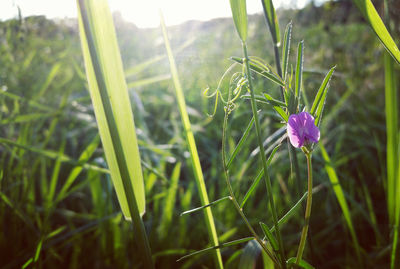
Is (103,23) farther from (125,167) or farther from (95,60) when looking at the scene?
(125,167)

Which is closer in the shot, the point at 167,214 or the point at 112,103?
the point at 112,103

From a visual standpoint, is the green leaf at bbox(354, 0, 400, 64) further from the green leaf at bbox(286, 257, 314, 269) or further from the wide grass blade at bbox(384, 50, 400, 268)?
the green leaf at bbox(286, 257, 314, 269)

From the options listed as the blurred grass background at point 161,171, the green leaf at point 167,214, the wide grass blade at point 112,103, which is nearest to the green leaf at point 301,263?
the blurred grass background at point 161,171

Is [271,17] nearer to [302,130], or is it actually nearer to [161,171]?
[302,130]

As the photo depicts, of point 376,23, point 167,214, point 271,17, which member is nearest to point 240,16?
point 271,17

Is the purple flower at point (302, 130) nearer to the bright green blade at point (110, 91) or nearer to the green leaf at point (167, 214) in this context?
the bright green blade at point (110, 91)
